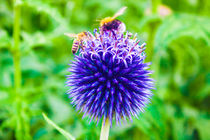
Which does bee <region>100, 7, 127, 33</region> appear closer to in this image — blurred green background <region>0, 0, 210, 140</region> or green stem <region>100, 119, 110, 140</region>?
blurred green background <region>0, 0, 210, 140</region>

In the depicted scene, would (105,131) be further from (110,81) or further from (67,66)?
(67,66)

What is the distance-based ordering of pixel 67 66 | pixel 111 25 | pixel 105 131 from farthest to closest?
pixel 67 66 → pixel 111 25 → pixel 105 131

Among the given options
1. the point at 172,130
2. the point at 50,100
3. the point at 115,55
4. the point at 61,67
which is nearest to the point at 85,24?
the point at 61,67

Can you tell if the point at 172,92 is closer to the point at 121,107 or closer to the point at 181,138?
the point at 181,138

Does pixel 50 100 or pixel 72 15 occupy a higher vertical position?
pixel 72 15

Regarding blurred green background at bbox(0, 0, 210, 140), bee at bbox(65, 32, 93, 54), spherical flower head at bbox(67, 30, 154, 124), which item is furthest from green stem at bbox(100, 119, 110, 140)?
bee at bbox(65, 32, 93, 54)

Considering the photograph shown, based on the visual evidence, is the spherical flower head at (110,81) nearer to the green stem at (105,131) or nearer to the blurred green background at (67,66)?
Answer: the green stem at (105,131)

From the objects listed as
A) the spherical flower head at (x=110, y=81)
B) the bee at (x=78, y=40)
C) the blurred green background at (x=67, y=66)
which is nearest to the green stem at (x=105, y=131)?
the spherical flower head at (x=110, y=81)

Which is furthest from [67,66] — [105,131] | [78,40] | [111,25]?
[105,131]
